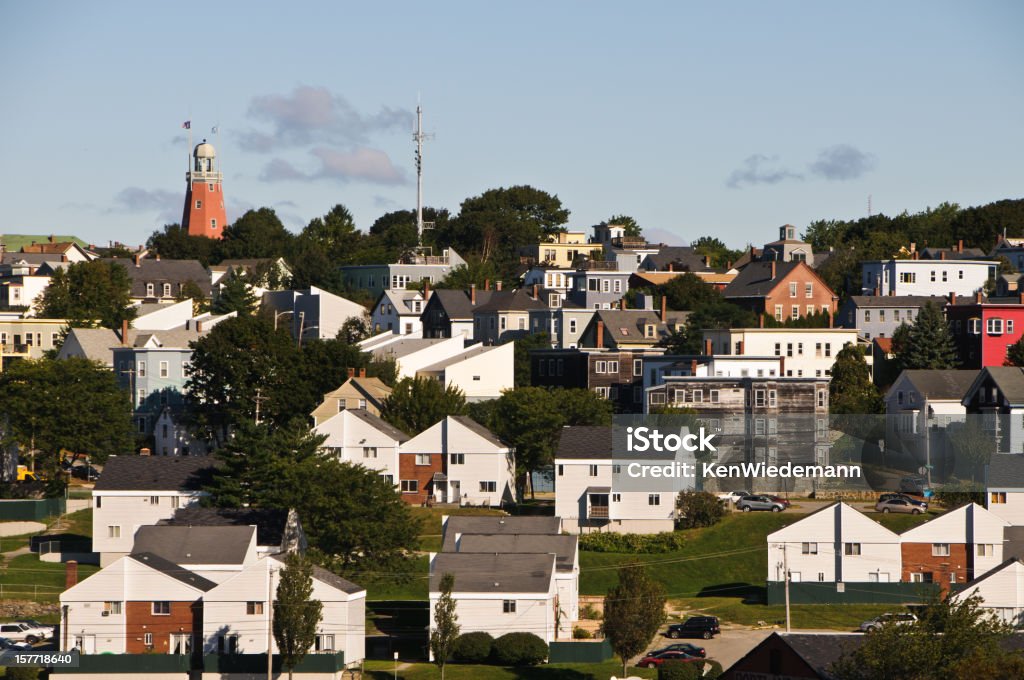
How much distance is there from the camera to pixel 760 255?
570 feet

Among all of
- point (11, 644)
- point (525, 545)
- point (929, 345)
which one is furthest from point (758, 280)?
point (11, 644)

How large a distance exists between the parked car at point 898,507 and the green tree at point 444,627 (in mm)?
29132

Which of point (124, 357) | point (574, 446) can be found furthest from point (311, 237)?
point (574, 446)

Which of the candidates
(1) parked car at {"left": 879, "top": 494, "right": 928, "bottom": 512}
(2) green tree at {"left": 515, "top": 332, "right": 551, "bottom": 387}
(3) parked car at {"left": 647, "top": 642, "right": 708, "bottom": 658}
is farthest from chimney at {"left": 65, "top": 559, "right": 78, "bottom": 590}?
(2) green tree at {"left": 515, "top": 332, "right": 551, "bottom": 387}

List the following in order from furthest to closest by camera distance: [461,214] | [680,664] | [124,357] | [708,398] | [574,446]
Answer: [461,214], [124,357], [708,398], [574,446], [680,664]

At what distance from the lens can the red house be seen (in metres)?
125

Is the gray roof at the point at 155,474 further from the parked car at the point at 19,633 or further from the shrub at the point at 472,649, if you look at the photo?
the shrub at the point at 472,649

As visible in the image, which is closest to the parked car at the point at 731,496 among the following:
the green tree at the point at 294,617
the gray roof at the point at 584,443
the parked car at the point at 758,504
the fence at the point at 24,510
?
the parked car at the point at 758,504

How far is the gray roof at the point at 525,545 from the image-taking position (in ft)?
262

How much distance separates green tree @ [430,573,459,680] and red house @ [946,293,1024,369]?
61.4m

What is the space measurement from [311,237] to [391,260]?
23271 mm

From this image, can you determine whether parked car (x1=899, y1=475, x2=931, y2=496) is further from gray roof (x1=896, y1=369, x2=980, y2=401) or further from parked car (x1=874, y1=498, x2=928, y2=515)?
gray roof (x1=896, y1=369, x2=980, y2=401)

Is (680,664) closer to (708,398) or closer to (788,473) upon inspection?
(788,473)

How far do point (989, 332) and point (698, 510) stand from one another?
39593mm
